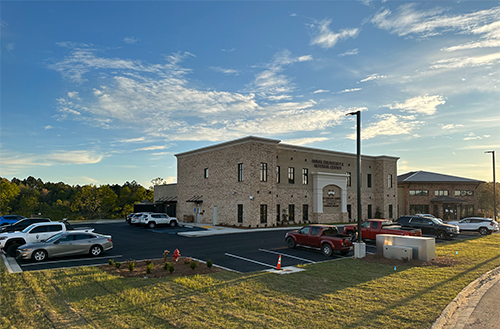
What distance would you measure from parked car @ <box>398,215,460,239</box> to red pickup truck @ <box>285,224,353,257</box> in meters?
10.9

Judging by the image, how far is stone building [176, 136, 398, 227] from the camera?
38.8m

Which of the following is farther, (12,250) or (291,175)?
(291,175)

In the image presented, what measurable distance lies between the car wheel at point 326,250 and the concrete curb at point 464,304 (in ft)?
23.0

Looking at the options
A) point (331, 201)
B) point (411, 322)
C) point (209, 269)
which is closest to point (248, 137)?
point (331, 201)

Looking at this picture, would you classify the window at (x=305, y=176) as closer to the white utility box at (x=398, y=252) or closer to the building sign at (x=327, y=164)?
the building sign at (x=327, y=164)

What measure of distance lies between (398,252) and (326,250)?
3624 mm

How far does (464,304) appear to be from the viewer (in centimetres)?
1040

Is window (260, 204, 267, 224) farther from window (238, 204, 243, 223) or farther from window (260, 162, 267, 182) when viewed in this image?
window (260, 162, 267, 182)

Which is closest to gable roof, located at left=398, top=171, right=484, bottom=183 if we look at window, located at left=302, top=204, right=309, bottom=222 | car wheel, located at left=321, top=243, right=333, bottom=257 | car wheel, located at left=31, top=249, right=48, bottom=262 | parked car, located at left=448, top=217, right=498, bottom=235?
window, located at left=302, top=204, right=309, bottom=222

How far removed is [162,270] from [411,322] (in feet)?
30.7

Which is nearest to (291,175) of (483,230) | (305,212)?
(305,212)

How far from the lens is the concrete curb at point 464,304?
28.5 ft

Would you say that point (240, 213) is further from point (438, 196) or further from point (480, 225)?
point (438, 196)

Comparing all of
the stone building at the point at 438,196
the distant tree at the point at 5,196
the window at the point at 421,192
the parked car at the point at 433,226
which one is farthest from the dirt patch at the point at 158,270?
the distant tree at the point at 5,196
